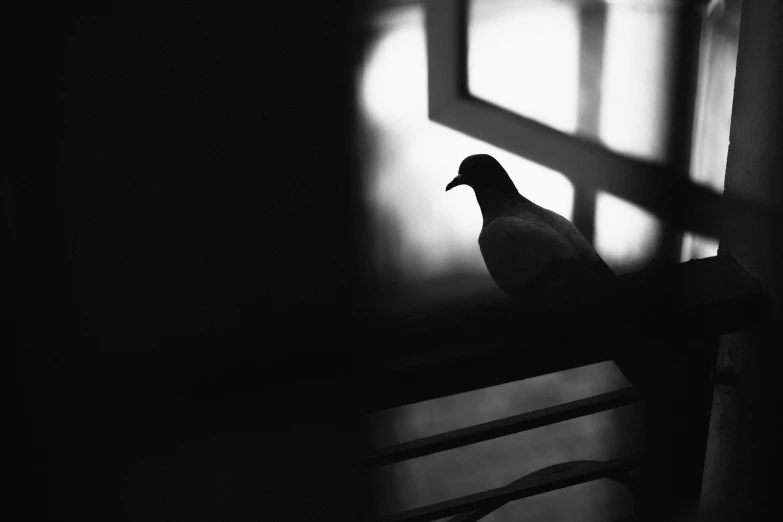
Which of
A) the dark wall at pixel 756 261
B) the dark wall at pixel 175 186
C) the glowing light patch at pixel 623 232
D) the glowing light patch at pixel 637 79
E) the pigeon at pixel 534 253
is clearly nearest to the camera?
the dark wall at pixel 756 261

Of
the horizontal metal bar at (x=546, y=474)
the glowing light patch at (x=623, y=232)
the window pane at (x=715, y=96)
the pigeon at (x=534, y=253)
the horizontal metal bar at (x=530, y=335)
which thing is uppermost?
the window pane at (x=715, y=96)

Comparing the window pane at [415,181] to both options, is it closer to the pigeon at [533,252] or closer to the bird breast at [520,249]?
the pigeon at [533,252]

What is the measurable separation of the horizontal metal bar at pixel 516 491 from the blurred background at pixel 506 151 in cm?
100

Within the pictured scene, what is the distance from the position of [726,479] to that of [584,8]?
147cm

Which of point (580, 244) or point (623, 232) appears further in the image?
point (623, 232)

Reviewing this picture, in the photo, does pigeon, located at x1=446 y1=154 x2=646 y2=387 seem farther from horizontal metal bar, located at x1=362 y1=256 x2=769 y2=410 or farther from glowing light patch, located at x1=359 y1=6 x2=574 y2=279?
glowing light patch, located at x1=359 y1=6 x2=574 y2=279

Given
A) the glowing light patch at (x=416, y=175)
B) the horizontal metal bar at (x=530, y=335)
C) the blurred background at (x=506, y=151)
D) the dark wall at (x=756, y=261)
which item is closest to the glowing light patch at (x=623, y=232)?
the blurred background at (x=506, y=151)

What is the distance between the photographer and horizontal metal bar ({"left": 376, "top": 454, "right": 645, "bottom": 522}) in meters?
0.79

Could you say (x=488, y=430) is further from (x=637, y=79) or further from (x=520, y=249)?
(x=637, y=79)

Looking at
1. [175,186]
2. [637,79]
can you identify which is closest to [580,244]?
[637,79]

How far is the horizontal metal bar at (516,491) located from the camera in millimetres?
792

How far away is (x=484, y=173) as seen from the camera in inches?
61.6

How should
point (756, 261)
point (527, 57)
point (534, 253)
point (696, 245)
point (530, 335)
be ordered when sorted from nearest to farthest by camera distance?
1. point (530, 335)
2. point (756, 261)
3. point (534, 253)
4. point (527, 57)
5. point (696, 245)

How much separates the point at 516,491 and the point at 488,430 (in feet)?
0.48
